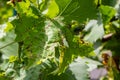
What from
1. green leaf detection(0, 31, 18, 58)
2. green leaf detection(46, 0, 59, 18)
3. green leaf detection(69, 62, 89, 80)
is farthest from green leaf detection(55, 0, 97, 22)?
green leaf detection(0, 31, 18, 58)

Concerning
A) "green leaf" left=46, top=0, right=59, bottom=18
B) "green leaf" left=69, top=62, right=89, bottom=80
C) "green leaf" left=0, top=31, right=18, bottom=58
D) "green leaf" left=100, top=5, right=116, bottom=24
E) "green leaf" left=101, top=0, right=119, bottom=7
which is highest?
"green leaf" left=0, top=31, right=18, bottom=58

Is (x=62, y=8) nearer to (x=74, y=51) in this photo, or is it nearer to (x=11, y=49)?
(x=74, y=51)

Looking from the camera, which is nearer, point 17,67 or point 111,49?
point 17,67

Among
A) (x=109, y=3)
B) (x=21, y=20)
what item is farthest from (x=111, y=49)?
(x=21, y=20)

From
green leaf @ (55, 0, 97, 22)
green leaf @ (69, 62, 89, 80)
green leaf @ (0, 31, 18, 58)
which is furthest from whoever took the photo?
green leaf @ (0, 31, 18, 58)

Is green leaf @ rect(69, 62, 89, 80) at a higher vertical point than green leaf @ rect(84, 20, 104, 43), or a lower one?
lower

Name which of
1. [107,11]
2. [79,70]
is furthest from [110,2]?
[79,70]

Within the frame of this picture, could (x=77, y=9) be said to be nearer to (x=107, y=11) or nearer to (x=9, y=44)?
(x=107, y=11)

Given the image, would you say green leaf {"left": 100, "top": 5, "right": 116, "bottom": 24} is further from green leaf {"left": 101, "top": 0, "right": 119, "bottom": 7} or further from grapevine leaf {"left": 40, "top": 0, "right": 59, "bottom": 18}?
grapevine leaf {"left": 40, "top": 0, "right": 59, "bottom": 18}

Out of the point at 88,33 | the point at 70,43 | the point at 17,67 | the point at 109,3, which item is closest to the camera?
the point at 70,43
